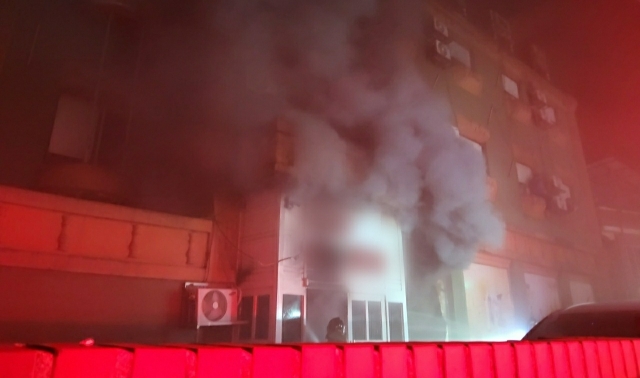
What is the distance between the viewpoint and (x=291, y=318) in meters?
4.44

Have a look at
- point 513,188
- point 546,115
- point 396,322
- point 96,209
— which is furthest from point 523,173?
point 96,209

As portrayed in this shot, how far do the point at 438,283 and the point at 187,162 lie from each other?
3.83 meters

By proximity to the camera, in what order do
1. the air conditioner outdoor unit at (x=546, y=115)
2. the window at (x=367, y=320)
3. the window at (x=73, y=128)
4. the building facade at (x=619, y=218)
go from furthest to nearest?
the building facade at (x=619, y=218) < the air conditioner outdoor unit at (x=546, y=115) < the window at (x=73, y=128) < the window at (x=367, y=320)

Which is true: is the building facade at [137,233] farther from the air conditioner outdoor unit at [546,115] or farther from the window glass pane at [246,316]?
the air conditioner outdoor unit at [546,115]

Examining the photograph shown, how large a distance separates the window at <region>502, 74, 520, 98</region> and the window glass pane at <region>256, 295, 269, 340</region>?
6.22m

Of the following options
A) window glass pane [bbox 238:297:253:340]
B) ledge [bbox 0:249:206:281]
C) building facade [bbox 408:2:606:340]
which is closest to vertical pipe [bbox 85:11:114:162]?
ledge [bbox 0:249:206:281]

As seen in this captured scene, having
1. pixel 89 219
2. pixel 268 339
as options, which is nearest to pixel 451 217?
pixel 268 339

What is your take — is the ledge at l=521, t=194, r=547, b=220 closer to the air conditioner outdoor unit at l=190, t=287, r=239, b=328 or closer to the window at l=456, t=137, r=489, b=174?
the window at l=456, t=137, r=489, b=174

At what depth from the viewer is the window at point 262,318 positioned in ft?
14.5

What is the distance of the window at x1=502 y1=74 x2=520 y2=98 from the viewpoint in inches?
315

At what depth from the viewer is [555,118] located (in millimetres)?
8734

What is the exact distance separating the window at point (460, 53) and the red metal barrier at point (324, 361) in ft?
18.5

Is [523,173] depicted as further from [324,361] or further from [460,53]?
[324,361]

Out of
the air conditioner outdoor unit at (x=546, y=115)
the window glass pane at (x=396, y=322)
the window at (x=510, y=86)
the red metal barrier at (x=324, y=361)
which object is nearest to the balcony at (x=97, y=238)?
the window glass pane at (x=396, y=322)
